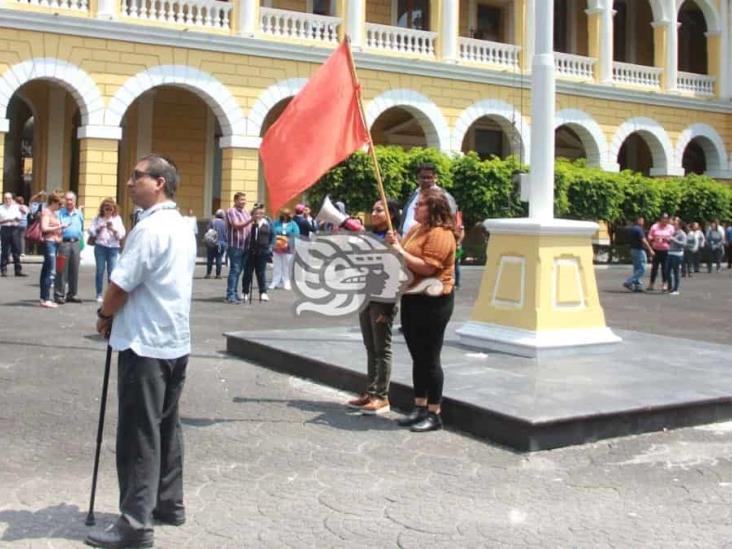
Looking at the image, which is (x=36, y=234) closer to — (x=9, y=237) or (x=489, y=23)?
(x=9, y=237)

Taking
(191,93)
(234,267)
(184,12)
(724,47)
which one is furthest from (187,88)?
(724,47)

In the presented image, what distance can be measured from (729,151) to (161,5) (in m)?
21.3

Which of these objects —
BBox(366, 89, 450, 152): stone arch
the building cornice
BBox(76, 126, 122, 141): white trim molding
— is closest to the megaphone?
BBox(76, 126, 122, 141): white trim molding

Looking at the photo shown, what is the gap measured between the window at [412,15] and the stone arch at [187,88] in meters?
8.00

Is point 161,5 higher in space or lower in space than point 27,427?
higher

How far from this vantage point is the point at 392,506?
4594 millimetres

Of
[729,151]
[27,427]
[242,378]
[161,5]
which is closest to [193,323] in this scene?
[242,378]

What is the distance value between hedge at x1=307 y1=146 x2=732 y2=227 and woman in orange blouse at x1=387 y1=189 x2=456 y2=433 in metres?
16.3

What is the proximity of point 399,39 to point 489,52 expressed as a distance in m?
3.10

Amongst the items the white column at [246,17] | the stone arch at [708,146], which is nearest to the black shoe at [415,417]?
the white column at [246,17]

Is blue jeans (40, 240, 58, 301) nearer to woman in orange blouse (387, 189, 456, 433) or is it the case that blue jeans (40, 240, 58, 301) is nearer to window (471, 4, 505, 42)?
woman in orange blouse (387, 189, 456, 433)

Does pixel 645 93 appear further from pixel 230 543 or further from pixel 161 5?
pixel 230 543

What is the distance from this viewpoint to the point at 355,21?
1004 inches

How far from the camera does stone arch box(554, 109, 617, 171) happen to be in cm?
2953
